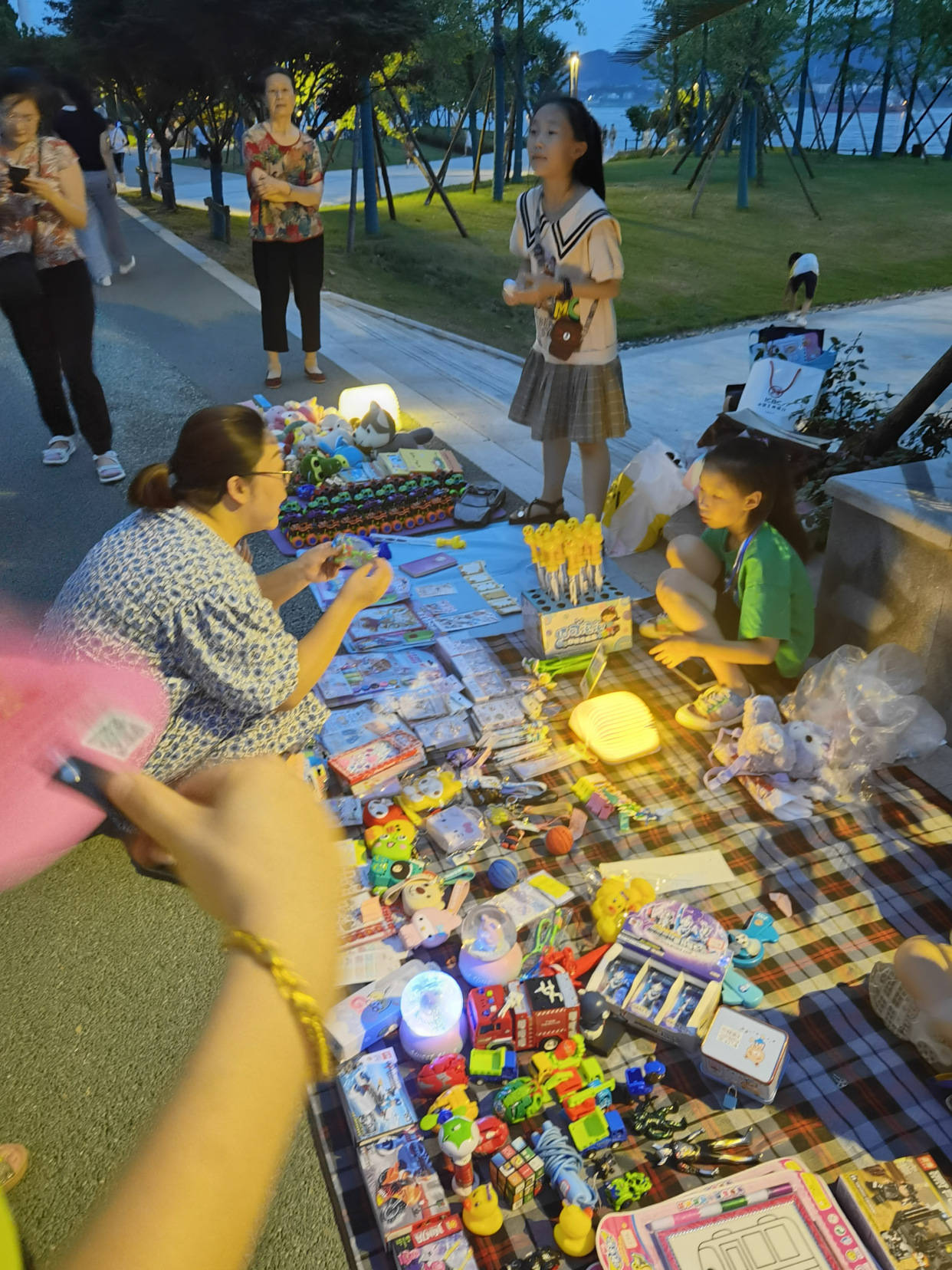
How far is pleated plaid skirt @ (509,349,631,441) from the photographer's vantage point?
13.2 ft

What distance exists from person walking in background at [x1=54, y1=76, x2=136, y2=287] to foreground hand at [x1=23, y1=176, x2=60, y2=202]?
136 inches

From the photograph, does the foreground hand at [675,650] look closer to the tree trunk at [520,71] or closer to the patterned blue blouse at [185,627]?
the patterned blue blouse at [185,627]

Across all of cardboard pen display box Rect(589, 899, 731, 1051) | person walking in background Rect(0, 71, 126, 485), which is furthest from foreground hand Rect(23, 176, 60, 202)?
cardboard pen display box Rect(589, 899, 731, 1051)

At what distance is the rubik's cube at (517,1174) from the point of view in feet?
5.76

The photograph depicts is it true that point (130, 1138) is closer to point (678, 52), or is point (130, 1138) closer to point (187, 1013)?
point (187, 1013)

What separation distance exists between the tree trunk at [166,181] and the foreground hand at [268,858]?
57.8 ft

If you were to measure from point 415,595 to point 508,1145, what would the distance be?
8.25 feet

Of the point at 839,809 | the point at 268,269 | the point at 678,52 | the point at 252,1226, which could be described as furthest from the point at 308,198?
the point at 678,52

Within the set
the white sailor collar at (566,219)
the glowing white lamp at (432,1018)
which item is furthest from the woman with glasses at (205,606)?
the white sailor collar at (566,219)

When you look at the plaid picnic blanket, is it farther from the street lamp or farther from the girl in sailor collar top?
the street lamp

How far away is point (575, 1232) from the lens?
168cm

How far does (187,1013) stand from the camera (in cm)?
221

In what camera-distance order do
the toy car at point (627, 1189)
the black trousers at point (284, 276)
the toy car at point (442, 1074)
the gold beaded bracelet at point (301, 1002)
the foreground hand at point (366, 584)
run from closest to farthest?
the gold beaded bracelet at point (301, 1002)
the toy car at point (627, 1189)
the toy car at point (442, 1074)
the foreground hand at point (366, 584)
the black trousers at point (284, 276)

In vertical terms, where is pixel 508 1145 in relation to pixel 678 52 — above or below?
below
